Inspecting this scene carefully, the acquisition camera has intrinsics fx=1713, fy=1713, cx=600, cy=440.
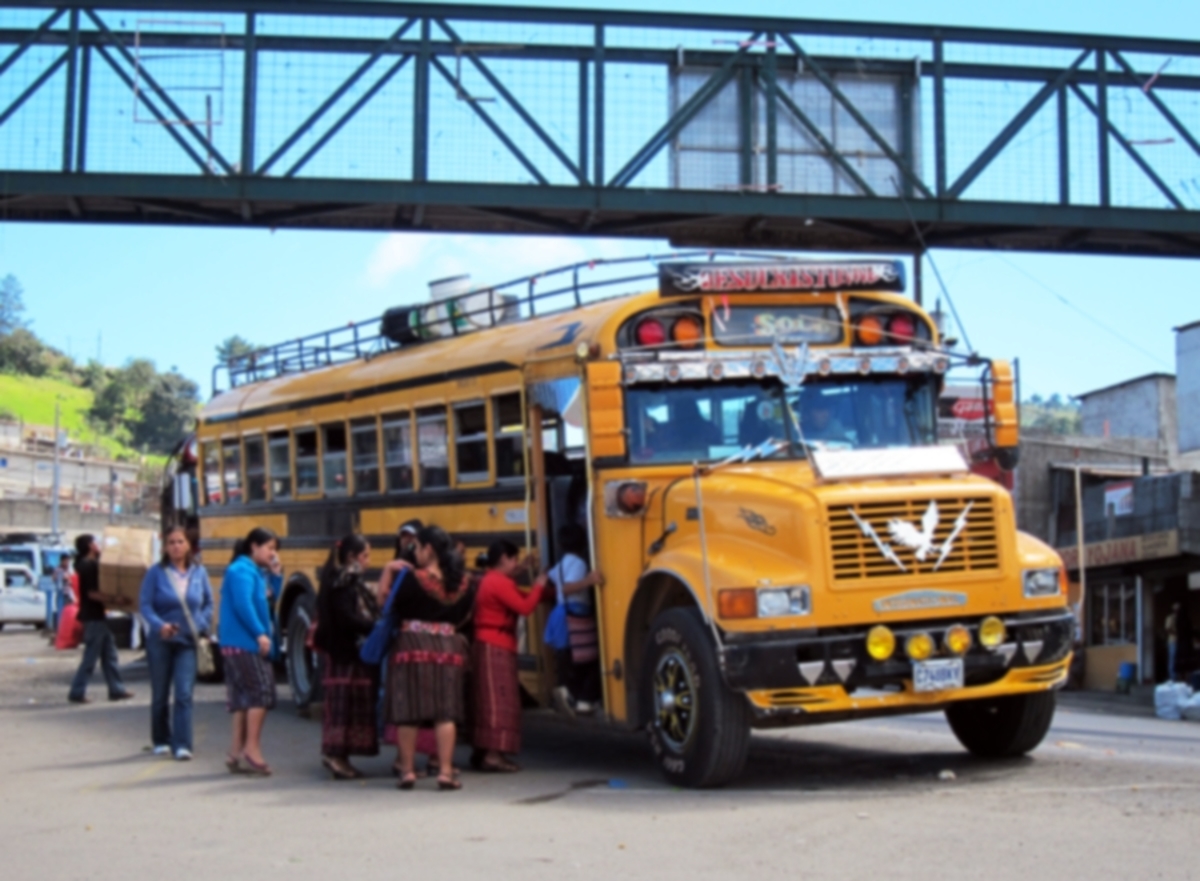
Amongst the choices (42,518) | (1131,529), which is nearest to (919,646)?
(1131,529)

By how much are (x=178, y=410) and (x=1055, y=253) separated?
149m

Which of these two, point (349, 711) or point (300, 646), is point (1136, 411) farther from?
point (349, 711)

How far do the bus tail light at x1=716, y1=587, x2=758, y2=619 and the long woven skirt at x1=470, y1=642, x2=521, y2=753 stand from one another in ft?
6.95

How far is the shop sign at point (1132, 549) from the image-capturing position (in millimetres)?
27438

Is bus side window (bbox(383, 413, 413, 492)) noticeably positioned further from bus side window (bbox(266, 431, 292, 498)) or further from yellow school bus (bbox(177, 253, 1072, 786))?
bus side window (bbox(266, 431, 292, 498))

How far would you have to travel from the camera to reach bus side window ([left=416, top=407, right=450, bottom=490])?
42.3 feet

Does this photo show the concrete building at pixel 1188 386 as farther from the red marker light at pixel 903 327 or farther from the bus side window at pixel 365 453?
the red marker light at pixel 903 327

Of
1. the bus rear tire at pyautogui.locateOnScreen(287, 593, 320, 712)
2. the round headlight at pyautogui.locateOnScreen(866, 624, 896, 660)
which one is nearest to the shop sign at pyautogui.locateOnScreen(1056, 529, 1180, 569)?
the bus rear tire at pyautogui.locateOnScreen(287, 593, 320, 712)

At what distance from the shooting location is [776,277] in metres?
10.7

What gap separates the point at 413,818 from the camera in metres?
9.22

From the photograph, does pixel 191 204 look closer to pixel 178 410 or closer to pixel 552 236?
pixel 552 236

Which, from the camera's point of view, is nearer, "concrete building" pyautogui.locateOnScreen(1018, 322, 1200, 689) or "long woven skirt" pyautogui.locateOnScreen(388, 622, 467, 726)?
"long woven skirt" pyautogui.locateOnScreen(388, 622, 467, 726)

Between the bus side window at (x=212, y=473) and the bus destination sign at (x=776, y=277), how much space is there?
8.58m

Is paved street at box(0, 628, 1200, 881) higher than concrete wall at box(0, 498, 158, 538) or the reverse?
the reverse
